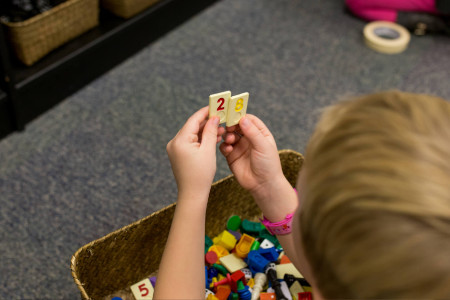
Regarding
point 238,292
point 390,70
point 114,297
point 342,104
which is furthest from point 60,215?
point 390,70

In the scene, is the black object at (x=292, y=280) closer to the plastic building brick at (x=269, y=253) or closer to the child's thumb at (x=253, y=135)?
the plastic building brick at (x=269, y=253)

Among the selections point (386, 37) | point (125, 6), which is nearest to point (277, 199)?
point (125, 6)

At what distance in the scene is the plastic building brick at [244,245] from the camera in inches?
40.5

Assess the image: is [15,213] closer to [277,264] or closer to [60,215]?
[60,215]

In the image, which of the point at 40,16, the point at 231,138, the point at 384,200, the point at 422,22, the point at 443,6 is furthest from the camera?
the point at 422,22

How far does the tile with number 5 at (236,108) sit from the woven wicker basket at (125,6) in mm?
927

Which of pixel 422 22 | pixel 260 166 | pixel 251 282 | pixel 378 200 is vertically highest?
pixel 378 200

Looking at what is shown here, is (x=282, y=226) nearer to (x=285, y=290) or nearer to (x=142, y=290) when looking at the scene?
(x=285, y=290)

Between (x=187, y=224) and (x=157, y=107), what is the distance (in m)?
0.85

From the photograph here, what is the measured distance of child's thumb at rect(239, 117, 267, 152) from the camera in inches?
30.3

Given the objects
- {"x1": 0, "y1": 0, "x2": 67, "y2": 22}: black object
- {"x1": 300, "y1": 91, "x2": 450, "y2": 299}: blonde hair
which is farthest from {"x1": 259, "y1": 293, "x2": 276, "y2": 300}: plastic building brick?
{"x1": 0, "y1": 0, "x2": 67, "y2": 22}: black object

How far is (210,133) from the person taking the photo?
741 mm

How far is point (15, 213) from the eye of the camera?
117 cm

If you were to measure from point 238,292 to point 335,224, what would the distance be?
557mm
